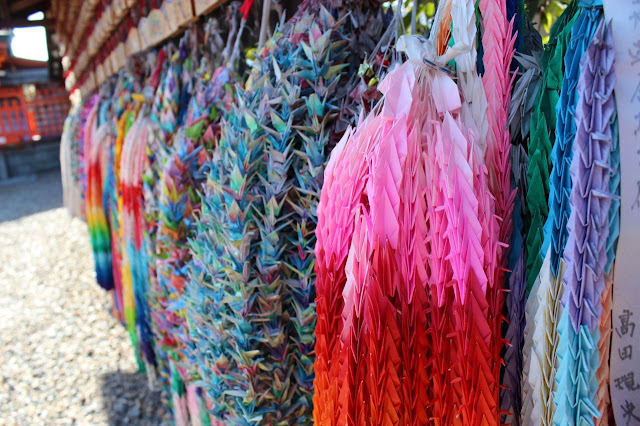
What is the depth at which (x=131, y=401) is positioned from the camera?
1.78m

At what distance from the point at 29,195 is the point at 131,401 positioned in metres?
5.59

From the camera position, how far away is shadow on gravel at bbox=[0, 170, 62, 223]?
210 inches

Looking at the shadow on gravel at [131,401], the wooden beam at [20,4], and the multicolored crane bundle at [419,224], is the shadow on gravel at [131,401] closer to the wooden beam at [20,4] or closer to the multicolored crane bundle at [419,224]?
the multicolored crane bundle at [419,224]

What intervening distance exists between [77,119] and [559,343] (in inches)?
126

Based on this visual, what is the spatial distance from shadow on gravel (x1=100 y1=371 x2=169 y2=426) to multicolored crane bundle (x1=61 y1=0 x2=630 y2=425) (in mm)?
1196

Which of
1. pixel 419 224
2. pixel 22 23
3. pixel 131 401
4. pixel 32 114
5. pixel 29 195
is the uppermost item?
pixel 22 23

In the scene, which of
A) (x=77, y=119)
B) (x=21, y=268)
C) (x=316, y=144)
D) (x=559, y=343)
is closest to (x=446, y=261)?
(x=559, y=343)

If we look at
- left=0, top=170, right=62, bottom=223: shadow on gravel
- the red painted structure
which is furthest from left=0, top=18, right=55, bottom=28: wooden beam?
the red painted structure

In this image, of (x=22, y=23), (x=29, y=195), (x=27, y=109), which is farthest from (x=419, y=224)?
(x=27, y=109)

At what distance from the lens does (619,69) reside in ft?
1.06

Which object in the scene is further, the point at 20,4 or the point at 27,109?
the point at 27,109

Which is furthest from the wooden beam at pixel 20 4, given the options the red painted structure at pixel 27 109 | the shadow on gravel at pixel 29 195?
the red painted structure at pixel 27 109

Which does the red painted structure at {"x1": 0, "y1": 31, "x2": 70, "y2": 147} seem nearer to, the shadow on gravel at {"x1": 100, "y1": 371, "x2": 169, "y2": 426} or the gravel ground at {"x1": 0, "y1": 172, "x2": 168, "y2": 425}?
the gravel ground at {"x1": 0, "y1": 172, "x2": 168, "y2": 425}

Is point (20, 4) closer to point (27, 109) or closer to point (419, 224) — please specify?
point (419, 224)
